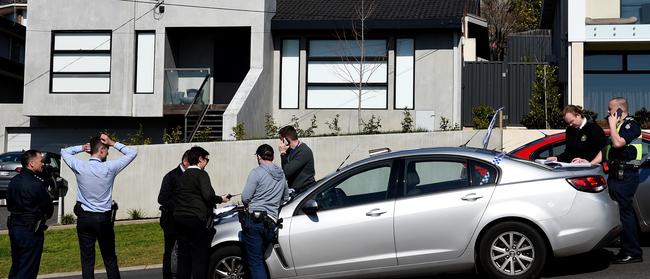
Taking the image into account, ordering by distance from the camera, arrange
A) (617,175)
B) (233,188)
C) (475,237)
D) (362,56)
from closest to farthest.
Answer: (475,237), (617,175), (233,188), (362,56)

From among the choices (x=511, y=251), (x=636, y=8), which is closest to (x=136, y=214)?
(x=511, y=251)

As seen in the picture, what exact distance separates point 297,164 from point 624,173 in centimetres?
369

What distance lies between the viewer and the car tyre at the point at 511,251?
725 cm

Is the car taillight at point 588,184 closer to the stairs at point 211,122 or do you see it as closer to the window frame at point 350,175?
the window frame at point 350,175

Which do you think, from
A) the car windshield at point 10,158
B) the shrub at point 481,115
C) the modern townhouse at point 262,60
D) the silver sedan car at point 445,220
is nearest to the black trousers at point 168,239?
the silver sedan car at point 445,220

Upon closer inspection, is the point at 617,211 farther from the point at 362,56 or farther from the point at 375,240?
the point at 362,56

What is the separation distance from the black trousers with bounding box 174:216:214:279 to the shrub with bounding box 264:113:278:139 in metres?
11.4

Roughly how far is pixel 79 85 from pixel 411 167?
56.8ft

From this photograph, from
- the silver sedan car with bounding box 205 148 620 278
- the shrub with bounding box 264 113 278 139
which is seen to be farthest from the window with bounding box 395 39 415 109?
the silver sedan car with bounding box 205 148 620 278

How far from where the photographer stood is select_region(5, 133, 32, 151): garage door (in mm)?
25188

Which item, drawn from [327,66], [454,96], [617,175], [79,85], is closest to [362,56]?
[327,66]

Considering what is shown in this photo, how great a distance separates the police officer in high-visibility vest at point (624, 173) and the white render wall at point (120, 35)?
1453 centimetres

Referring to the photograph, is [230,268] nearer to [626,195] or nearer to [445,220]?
[445,220]

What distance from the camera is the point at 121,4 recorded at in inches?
874
